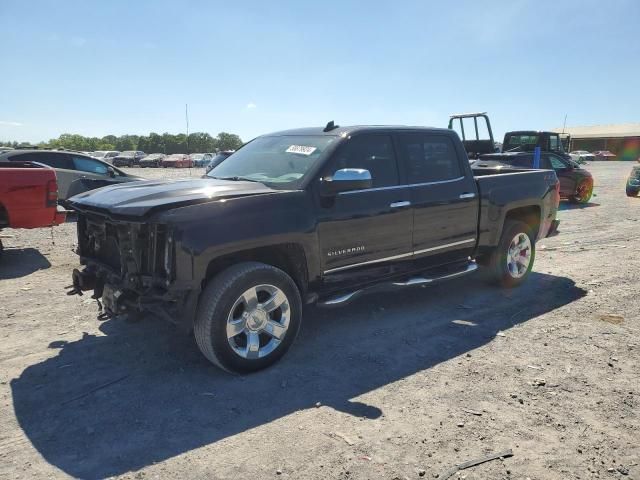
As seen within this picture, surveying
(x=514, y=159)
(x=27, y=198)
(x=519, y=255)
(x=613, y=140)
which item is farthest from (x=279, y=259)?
(x=613, y=140)

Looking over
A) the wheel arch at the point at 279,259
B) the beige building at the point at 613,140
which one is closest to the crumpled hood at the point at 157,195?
the wheel arch at the point at 279,259

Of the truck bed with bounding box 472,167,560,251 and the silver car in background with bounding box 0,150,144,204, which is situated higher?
the silver car in background with bounding box 0,150,144,204

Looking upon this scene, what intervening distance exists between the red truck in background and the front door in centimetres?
499

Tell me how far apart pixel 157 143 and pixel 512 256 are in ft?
273

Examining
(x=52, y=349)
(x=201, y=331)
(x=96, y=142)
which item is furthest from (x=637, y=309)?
(x=96, y=142)

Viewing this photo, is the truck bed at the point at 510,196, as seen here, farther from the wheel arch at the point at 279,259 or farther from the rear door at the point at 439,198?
the wheel arch at the point at 279,259

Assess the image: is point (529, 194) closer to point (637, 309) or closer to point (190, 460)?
point (637, 309)

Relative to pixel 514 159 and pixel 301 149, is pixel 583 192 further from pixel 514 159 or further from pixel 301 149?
pixel 301 149

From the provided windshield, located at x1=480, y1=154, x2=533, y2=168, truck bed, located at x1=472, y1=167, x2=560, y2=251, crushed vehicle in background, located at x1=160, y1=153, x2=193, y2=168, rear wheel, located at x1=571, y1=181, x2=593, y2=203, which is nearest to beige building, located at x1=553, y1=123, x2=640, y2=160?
crushed vehicle in background, located at x1=160, y1=153, x2=193, y2=168

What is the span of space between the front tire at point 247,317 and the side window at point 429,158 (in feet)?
6.26

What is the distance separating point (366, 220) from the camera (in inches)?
181

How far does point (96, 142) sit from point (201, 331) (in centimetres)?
9604

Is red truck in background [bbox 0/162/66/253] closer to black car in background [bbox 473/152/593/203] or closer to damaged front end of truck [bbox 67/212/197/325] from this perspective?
damaged front end of truck [bbox 67/212/197/325]

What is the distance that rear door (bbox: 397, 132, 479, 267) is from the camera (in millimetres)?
5105
